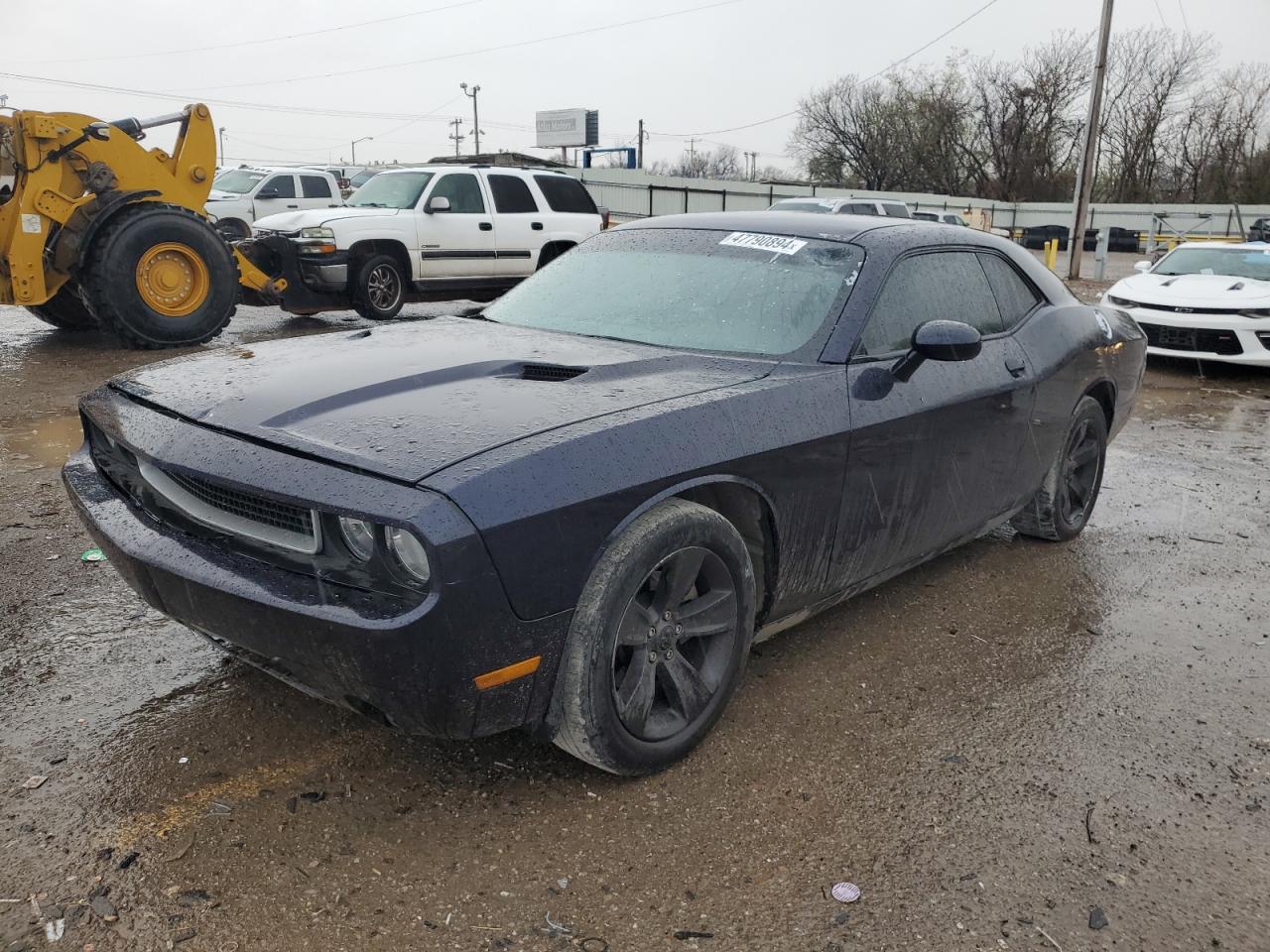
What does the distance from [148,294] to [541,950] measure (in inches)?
340

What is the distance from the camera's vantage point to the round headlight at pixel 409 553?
2205mm

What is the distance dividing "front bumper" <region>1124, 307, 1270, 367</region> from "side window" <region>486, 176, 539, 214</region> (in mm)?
7056

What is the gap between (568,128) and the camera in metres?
58.2

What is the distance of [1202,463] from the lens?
6707 mm

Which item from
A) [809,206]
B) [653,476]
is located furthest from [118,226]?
[809,206]

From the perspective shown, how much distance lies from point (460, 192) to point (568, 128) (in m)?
49.1

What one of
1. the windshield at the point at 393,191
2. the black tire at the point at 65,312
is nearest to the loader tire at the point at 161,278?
the black tire at the point at 65,312

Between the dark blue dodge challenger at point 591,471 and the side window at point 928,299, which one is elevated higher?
the side window at point 928,299

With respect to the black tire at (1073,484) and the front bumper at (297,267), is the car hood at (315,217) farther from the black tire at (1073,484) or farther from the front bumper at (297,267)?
the black tire at (1073,484)

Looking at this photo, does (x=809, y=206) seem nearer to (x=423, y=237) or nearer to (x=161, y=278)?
(x=423, y=237)

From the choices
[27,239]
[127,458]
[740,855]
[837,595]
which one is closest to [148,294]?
[27,239]

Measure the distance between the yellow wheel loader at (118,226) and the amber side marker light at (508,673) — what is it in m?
7.99

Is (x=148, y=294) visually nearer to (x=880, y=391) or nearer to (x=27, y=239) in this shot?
(x=27, y=239)

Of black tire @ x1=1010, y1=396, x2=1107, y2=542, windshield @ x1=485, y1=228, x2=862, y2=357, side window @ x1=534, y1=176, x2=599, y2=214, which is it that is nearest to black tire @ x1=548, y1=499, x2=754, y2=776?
windshield @ x1=485, y1=228, x2=862, y2=357
